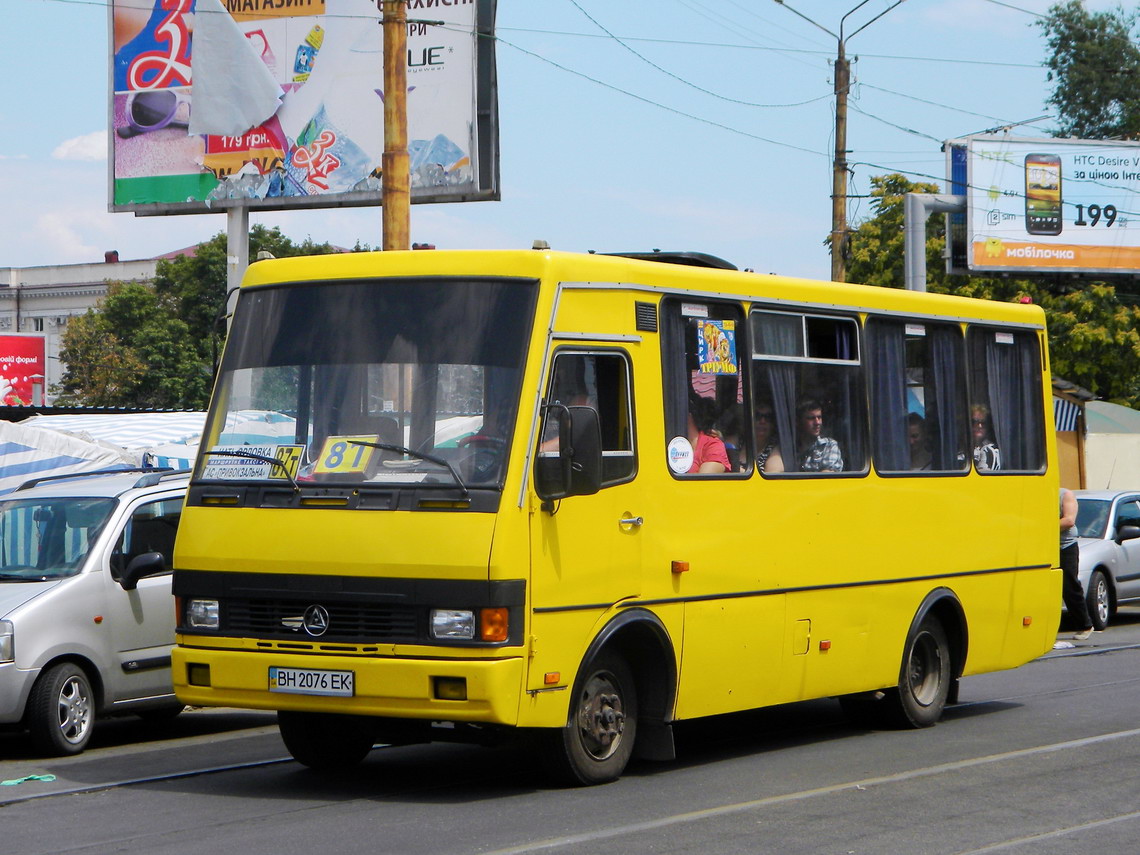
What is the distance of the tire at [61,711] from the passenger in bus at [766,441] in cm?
458

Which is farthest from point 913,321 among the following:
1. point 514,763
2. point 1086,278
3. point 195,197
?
point 1086,278

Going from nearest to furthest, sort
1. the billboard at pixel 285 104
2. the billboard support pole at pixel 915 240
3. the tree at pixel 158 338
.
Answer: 1. the billboard at pixel 285 104
2. the billboard support pole at pixel 915 240
3. the tree at pixel 158 338

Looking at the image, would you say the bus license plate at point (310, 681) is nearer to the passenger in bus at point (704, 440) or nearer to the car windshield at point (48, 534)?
the passenger in bus at point (704, 440)

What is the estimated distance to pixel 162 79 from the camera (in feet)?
90.5

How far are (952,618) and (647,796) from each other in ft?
13.8

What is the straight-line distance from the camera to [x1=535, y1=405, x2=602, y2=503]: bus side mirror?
335 inches

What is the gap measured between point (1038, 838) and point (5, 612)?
20.7 feet

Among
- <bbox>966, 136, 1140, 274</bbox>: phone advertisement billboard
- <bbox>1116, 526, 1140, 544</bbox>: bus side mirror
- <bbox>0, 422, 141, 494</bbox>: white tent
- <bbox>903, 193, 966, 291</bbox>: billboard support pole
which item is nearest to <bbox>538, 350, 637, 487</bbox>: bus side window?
<bbox>0, 422, 141, 494</bbox>: white tent

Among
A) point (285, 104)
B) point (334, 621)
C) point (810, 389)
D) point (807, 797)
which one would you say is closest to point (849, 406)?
point (810, 389)

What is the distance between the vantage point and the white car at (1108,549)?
21094mm

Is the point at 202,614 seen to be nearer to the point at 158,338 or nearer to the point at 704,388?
the point at 704,388

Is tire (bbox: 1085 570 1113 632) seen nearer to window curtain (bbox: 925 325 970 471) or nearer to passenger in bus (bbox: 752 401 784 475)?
window curtain (bbox: 925 325 970 471)

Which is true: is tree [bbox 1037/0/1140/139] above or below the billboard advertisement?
above

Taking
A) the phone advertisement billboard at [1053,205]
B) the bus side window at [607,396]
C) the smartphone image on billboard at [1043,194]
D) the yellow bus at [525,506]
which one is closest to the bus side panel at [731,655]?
the yellow bus at [525,506]
